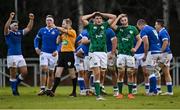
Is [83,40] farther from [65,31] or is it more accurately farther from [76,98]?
[76,98]

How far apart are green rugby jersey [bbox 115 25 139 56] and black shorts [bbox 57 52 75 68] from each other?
1655mm

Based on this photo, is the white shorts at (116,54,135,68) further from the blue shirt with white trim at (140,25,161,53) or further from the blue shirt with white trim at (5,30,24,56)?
the blue shirt with white trim at (5,30,24,56)

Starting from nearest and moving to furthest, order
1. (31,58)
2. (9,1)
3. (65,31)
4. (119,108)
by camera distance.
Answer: (119,108) < (65,31) < (31,58) < (9,1)

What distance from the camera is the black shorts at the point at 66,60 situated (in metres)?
24.0

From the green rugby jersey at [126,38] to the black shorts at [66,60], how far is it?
5.43ft

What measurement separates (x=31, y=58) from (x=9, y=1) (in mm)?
6233

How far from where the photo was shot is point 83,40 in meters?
24.3

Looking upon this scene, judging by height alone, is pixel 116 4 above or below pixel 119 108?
above

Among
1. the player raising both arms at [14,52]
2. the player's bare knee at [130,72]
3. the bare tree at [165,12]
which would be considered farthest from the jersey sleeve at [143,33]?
the bare tree at [165,12]

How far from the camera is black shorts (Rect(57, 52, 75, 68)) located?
944 inches

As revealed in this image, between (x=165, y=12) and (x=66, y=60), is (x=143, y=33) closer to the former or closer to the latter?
(x=66, y=60)

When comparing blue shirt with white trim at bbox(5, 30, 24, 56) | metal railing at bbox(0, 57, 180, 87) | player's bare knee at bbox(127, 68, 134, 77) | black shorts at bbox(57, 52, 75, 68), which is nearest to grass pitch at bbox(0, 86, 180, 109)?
player's bare knee at bbox(127, 68, 134, 77)

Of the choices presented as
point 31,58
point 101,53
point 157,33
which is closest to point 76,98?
point 101,53

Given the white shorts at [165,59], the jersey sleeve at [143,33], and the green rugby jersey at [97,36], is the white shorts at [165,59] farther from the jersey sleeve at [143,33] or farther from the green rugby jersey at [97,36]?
the green rugby jersey at [97,36]
